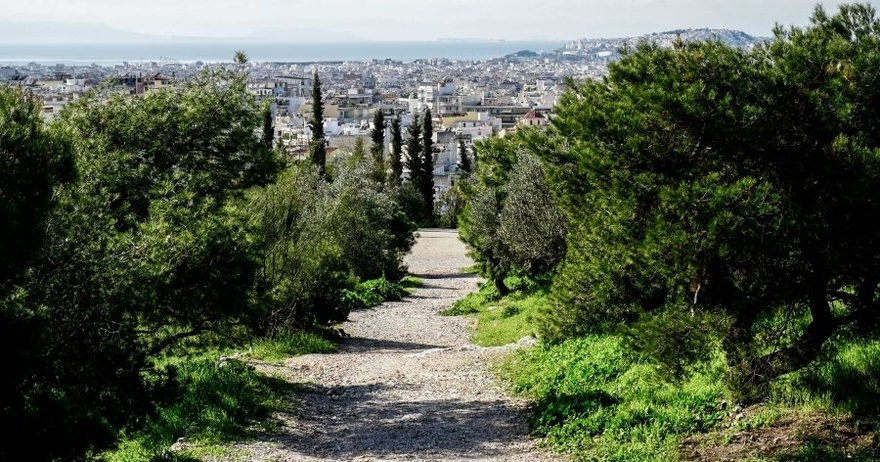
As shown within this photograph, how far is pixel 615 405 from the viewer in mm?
10750

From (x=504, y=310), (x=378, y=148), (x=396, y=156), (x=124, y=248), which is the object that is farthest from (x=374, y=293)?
(x=396, y=156)

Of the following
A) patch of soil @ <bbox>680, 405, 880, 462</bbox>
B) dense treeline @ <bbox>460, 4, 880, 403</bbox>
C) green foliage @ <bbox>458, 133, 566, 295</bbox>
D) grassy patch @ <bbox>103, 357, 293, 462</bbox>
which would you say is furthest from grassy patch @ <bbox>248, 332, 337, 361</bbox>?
patch of soil @ <bbox>680, 405, 880, 462</bbox>

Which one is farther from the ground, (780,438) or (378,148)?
(780,438)

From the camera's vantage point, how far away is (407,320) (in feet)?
85.4

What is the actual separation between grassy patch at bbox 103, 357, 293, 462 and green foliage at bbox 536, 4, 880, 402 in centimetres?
484

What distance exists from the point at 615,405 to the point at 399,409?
350 centimetres

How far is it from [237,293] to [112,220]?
234 cm

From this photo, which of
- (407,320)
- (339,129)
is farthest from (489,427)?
(339,129)

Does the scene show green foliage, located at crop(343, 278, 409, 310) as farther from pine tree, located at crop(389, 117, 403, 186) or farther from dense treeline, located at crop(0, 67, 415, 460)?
pine tree, located at crop(389, 117, 403, 186)

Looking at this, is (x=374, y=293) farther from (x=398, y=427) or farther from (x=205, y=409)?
(x=205, y=409)

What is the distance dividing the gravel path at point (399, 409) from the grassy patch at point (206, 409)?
1.37ft

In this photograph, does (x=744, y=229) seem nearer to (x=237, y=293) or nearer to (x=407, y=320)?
(x=237, y=293)

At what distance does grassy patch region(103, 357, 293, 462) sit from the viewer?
32.3 feet

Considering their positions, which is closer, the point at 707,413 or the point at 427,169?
the point at 707,413
